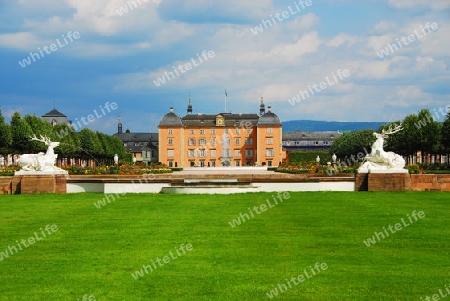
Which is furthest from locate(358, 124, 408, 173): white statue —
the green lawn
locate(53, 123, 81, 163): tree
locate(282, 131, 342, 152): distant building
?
locate(282, 131, 342, 152): distant building

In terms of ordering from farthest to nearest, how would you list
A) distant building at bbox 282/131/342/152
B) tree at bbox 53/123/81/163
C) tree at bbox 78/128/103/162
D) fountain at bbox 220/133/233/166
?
distant building at bbox 282/131/342/152
fountain at bbox 220/133/233/166
tree at bbox 78/128/103/162
tree at bbox 53/123/81/163

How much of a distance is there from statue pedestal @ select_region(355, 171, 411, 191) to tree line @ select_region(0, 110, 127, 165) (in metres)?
34.9

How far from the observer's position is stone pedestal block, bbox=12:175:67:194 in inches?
1012

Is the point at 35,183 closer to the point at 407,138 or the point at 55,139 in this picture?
the point at 55,139

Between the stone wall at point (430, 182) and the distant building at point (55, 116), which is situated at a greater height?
the distant building at point (55, 116)

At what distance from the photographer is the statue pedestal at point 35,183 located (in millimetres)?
25703

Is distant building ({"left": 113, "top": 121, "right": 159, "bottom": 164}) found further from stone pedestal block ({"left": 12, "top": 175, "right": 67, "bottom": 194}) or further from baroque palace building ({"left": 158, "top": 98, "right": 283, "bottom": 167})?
stone pedestal block ({"left": 12, "top": 175, "right": 67, "bottom": 194})

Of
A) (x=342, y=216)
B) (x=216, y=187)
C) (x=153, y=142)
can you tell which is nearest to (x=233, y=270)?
(x=342, y=216)

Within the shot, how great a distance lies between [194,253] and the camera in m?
10.9

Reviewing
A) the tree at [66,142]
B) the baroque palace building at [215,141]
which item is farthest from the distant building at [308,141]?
the tree at [66,142]

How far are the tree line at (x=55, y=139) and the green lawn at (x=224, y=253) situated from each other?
39.0 metres

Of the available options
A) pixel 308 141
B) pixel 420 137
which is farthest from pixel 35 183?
pixel 308 141

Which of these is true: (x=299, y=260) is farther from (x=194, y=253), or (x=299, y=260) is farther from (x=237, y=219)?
(x=237, y=219)

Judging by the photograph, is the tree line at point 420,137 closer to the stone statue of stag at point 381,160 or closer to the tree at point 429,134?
the tree at point 429,134
